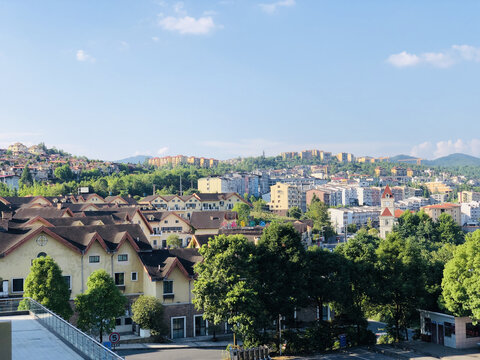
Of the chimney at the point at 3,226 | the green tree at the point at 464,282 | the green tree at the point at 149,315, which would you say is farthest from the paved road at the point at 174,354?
the green tree at the point at 464,282

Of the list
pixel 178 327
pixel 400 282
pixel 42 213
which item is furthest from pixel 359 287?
pixel 42 213

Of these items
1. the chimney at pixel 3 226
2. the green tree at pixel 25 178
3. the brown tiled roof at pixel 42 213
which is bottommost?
the chimney at pixel 3 226

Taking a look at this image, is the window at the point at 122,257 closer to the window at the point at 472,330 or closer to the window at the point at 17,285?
the window at the point at 17,285

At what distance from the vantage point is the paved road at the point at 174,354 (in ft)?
94.3

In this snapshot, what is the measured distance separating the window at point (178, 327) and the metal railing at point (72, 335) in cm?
1133

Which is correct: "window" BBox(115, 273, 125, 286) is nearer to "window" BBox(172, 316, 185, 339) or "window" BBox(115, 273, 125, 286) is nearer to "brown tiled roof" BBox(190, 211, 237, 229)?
"window" BBox(172, 316, 185, 339)

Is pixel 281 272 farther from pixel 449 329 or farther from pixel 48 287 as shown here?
pixel 48 287

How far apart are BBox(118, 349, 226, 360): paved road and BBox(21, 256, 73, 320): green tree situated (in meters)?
4.04

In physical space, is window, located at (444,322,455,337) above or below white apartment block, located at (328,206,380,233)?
below

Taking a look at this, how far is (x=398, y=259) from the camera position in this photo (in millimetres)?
33094

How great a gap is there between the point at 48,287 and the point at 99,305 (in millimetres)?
2757

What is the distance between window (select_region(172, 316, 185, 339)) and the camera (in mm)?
33688

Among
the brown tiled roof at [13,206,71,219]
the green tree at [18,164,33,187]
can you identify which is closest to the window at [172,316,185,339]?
the brown tiled roof at [13,206,71,219]

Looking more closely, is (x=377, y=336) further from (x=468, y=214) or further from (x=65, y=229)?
(x=468, y=214)
